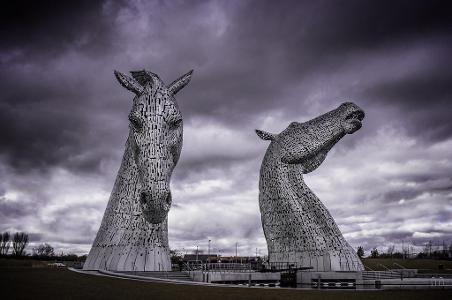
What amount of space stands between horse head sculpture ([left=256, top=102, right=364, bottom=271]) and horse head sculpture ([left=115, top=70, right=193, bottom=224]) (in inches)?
440

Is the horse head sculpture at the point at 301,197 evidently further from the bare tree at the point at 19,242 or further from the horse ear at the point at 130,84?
the bare tree at the point at 19,242

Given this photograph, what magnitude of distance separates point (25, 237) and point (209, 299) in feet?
245

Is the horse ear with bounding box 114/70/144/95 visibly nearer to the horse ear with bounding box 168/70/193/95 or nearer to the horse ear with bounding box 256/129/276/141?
the horse ear with bounding box 168/70/193/95

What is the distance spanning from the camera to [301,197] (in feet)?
78.2

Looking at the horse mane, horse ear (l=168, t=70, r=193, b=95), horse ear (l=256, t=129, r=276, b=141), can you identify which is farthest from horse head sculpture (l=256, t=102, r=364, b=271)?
the horse mane

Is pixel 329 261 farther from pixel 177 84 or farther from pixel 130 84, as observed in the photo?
pixel 130 84

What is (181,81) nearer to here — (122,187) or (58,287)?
(122,187)

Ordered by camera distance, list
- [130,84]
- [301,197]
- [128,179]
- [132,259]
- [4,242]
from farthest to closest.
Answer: [4,242] → [301,197] → [128,179] → [132,259] → [130,84]

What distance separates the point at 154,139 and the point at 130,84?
3.00 meters

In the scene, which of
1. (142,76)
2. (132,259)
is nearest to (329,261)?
(132,259)

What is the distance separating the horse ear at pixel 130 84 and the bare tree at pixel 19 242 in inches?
2516

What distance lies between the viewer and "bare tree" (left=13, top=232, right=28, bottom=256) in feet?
230

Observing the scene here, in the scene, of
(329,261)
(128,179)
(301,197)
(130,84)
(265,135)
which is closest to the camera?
(130,84)

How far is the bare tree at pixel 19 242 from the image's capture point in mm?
70125
